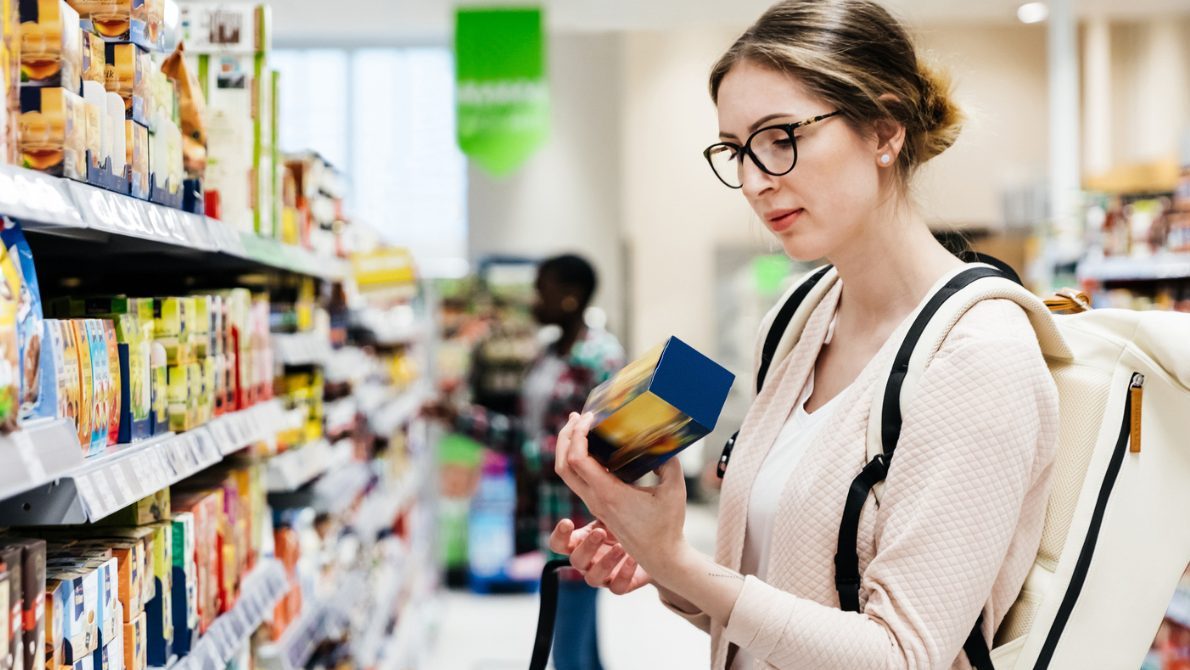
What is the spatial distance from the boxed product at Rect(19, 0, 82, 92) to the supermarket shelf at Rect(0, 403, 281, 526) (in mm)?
388

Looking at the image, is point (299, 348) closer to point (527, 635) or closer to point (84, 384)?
point (84, 384)

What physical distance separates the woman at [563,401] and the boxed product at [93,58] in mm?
2326

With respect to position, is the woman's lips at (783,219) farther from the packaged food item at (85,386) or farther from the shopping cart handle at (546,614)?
the packaged food item at (85,386)

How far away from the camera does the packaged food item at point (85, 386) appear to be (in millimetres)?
A: 1303

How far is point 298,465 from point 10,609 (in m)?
1.49

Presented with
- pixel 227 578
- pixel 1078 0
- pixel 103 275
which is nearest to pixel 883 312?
pixel 227 578

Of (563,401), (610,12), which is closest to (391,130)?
(610,12)

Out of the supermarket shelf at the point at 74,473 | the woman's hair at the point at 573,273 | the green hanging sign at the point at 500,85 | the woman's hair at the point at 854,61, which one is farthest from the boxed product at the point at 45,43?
the green hanging sign at the point at 500,85

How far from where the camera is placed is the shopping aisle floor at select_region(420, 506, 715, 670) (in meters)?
5.37

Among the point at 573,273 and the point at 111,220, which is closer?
the point at 111,220

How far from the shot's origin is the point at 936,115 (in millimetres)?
1544

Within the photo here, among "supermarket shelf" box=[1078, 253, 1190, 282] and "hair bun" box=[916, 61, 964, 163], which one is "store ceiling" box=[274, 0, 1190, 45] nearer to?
"supermarket shelf" box=[1078, 253, 1190, 282]

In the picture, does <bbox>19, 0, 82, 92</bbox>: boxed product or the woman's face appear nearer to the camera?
<bbox>19, 0, 82, 92</bbox>: boxed product

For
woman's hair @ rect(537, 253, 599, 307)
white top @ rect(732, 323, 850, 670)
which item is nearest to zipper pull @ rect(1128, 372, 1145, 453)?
white top @ rect(732, 323, 850, 670)
